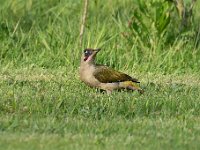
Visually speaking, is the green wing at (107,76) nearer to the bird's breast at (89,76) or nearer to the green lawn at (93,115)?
the bird's breast at (89,76)

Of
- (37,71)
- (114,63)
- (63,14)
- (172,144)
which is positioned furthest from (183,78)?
(172,144)

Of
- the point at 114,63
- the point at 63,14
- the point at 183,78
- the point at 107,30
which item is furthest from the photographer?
the point at 63,14

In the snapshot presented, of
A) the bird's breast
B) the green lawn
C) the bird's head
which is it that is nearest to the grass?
the green lawn

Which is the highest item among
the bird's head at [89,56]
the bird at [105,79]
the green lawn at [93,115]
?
the bird's head at [89,56]

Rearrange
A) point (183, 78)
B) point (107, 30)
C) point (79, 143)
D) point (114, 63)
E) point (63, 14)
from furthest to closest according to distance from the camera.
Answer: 1. point (63, 14)
2. point (107, 30)
3. point (114, 63)
4. point (183, 78)
5. point (79, 143)

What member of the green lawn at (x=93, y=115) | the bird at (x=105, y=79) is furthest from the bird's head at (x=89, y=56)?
the green lawn at (x=93, y=115)

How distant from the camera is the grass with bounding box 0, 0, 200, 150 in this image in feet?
24.8

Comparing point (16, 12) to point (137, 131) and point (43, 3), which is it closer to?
point (43, 3)

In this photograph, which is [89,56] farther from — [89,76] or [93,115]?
[93,115]

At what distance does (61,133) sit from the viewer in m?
7.66

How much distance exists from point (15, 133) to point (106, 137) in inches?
34.7

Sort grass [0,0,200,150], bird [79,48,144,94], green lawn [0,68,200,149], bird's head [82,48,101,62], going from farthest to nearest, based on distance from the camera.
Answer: bird's head [82,48,101,62] → bird [79,48,144,94] → grass [0,0,200,150] → green lawn [0,68,200,149]

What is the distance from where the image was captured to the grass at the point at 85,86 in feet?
24.8

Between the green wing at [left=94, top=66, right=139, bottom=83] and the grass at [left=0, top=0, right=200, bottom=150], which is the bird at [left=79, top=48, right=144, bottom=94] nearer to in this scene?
the green wing at [left=94, top=66, right=139, bottom=83]
